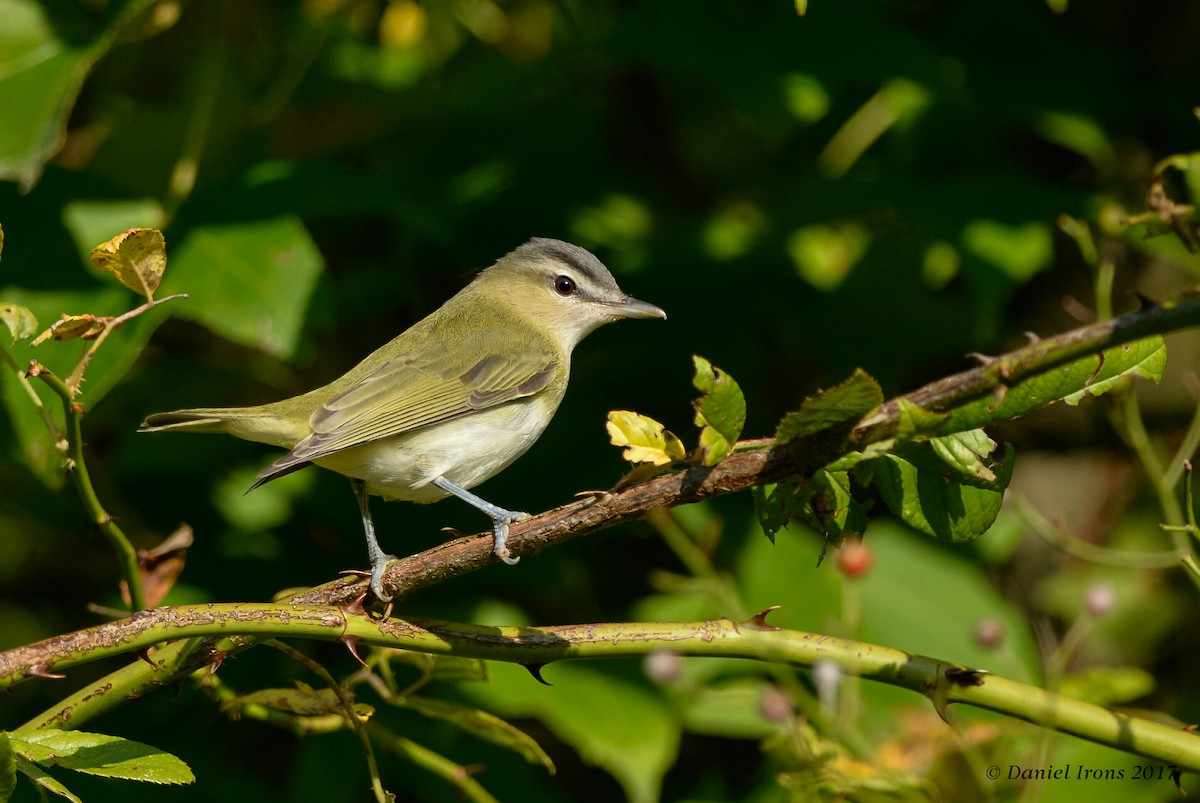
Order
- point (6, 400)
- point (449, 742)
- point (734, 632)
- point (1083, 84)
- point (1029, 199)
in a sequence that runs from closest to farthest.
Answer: point (734, 632) → point (6, 400) → point (449, 742) → point (1029, 199) → point (1083, 84)

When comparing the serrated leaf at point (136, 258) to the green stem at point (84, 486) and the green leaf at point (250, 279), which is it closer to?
the green stem at point (84, 486)

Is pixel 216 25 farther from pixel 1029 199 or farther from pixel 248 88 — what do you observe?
pixel 1029 199

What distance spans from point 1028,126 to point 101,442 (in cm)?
371

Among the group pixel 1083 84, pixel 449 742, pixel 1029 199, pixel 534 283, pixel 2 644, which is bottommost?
pixel 2 644

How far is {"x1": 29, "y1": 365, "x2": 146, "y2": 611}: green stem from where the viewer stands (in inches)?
64.3

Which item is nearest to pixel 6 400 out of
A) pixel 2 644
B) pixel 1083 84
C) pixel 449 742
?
pixel 449 742

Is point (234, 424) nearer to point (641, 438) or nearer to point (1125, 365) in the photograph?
point (641, 438)

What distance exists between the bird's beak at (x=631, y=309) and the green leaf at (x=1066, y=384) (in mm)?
1752

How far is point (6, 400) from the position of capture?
298cm

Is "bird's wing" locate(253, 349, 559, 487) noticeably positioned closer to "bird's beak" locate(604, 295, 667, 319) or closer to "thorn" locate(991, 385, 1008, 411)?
"bird's beak" locate(604, 295, 667, 319)

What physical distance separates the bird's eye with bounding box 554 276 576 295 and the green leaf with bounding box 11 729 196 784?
236cm

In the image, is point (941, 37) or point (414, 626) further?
point (941, 37)

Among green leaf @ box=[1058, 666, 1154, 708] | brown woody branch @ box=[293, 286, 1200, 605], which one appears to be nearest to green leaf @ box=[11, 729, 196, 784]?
brown woody branch @ box=[293, 286, 1200, 605]

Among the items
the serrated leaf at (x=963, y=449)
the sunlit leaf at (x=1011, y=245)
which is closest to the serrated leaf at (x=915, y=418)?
the serrated leaf at (x=963, y=449)
